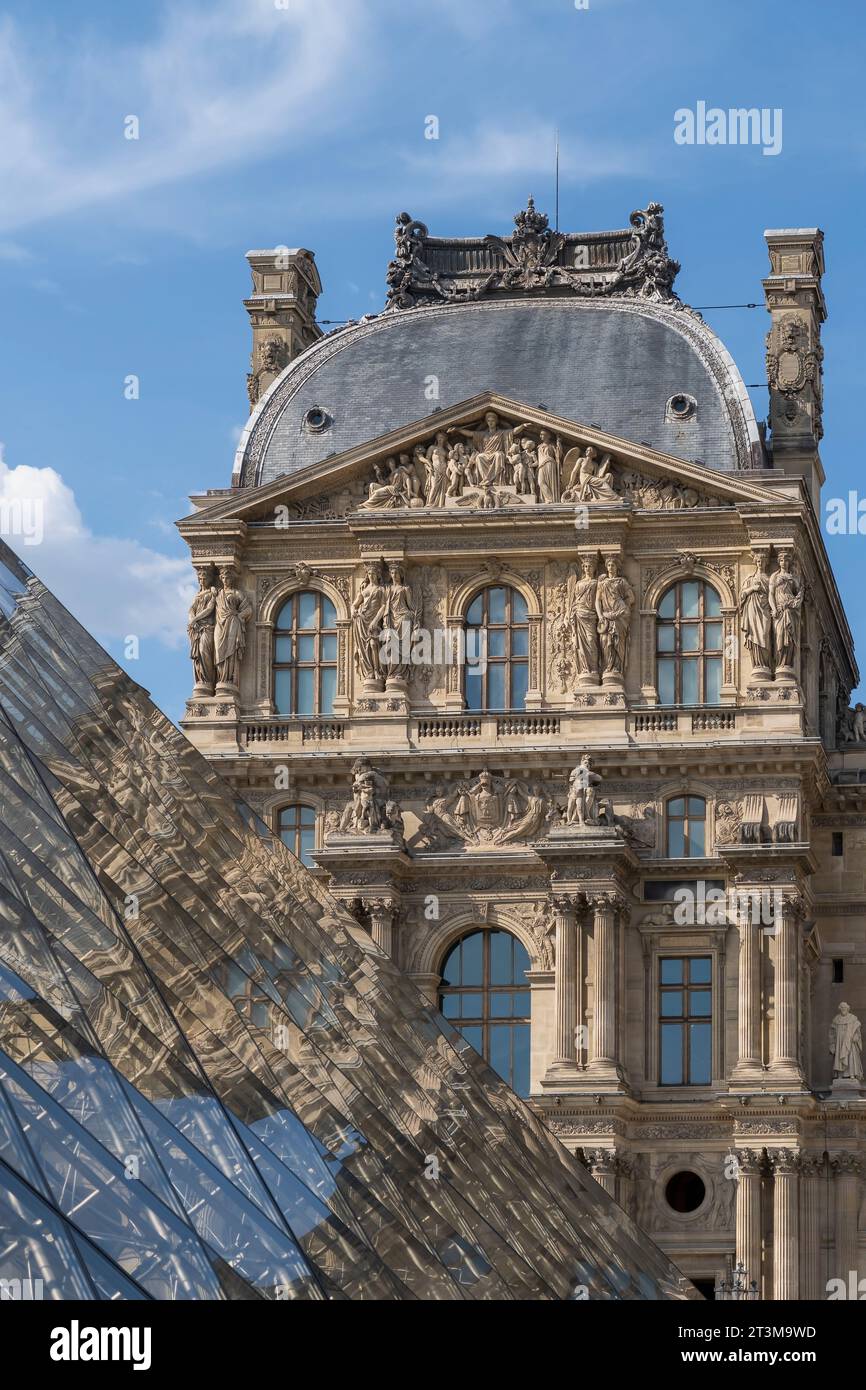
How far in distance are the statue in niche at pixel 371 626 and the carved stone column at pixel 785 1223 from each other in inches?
410

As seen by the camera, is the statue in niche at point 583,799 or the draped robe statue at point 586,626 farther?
the draped robe statue at point 586,626

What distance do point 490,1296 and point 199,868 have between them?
5.84 m

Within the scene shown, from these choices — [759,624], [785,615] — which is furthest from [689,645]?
[785,615]

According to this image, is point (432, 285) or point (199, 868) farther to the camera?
point (432, 285)

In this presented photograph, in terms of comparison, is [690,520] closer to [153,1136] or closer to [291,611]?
[291,611]

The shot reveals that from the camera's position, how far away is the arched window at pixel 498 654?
5162 centimetres

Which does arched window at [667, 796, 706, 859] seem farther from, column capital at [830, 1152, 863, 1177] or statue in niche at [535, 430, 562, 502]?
statue in niche at [535, 430, 562, 502]

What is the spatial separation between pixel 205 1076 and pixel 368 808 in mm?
28673

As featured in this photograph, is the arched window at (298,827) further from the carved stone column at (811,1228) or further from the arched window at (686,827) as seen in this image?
the carved stone column at (811,1228)

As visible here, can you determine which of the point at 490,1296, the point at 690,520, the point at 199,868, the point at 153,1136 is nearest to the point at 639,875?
the point at 690,520

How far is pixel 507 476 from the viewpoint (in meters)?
52.0

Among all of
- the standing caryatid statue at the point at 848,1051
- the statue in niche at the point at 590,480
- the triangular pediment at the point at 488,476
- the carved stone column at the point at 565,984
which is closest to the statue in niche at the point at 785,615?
the triangular pediment at the point at 488,476

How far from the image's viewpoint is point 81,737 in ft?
89.0

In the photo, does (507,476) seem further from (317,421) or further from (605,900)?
(605,900)
